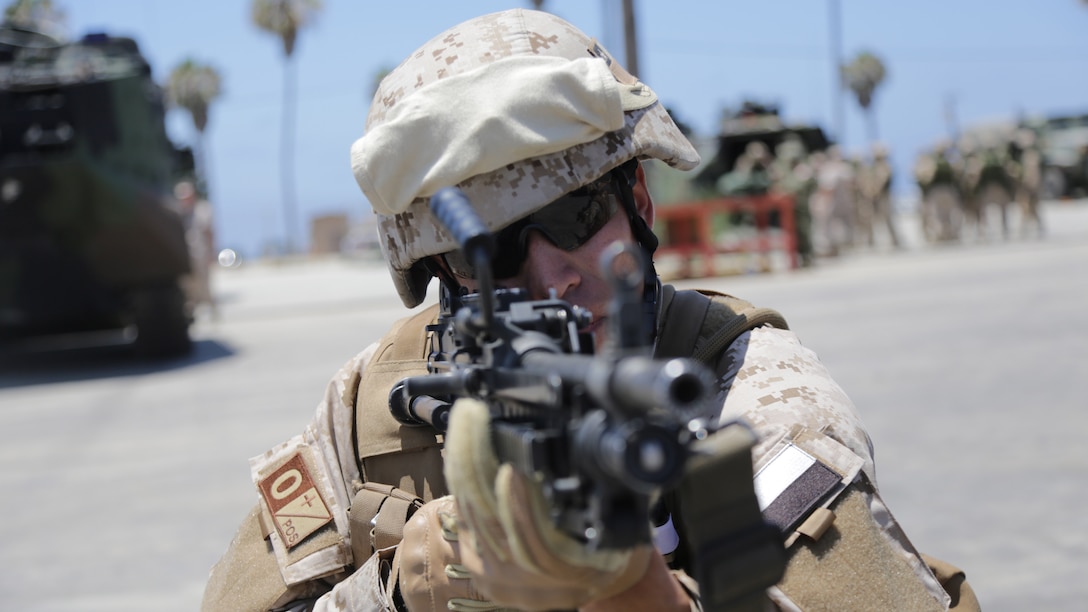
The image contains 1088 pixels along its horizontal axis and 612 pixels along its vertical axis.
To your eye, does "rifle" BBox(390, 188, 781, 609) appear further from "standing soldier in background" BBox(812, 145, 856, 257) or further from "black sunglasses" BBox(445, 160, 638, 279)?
"standing soldier in background" BBox(812, 145, 856, 257)

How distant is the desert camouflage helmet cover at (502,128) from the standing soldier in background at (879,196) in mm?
20503

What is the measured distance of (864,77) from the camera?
65062 mm

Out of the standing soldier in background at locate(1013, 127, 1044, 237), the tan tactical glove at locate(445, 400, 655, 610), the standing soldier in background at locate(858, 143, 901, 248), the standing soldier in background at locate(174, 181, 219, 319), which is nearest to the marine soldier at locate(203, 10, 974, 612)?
the tan tactical glove at locate(445, 400, 655, 610)

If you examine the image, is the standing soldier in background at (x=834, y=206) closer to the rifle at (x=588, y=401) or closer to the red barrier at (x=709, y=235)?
the red barrier at (x=709, y=235)

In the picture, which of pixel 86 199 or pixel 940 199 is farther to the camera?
pixel 940 199

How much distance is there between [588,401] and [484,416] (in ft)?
0.78

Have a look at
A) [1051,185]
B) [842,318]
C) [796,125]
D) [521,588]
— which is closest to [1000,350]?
[842,318]

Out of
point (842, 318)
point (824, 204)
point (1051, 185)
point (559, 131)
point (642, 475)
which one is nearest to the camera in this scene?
point (642, 475)

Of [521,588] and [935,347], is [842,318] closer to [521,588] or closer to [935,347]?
[935,347]

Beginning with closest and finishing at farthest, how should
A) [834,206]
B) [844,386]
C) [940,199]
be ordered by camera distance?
[844,386], [834,206], [940,199]

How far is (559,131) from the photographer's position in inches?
73.1

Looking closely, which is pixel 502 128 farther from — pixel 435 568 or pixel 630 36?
pixel 630 36

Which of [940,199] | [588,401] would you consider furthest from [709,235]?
[588,401]

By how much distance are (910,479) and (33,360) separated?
11.1 metres
